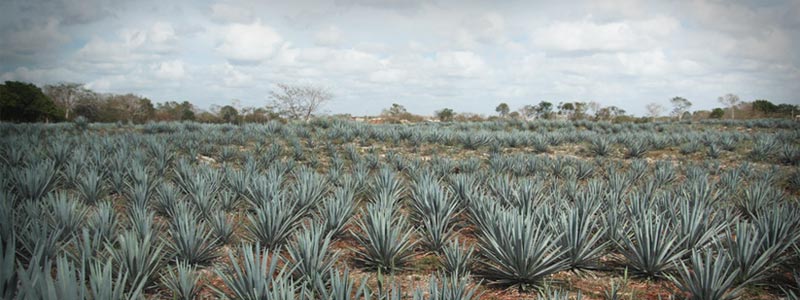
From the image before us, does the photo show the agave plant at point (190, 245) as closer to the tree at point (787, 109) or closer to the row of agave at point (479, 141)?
the row of agave at point (479, 141)

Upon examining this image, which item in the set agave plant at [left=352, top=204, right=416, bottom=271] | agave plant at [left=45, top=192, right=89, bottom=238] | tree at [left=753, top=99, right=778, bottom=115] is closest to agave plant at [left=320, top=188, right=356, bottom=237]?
agave plant at [left=352, top=204, right=416, bottom=271]

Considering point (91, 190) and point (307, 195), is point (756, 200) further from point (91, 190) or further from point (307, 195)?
point (91, 190)

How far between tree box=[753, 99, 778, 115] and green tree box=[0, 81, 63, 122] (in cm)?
6833

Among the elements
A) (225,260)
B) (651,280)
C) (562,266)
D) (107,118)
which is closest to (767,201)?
(651,280)

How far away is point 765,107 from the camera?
4512cm

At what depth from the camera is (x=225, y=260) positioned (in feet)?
12.7

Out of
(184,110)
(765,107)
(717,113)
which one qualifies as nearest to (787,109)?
(765,107)

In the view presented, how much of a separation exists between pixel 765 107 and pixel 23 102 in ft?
234

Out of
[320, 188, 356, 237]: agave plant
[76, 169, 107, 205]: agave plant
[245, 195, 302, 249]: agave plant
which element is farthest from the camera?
[76, 169, 107, 205]: agave plant

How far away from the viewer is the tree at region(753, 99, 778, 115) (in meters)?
44.2

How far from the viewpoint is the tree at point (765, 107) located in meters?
44.2

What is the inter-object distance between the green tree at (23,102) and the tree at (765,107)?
68.3 meters

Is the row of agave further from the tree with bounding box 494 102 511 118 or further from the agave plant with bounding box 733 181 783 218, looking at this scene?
the tree with bounding box 494 102 511 118

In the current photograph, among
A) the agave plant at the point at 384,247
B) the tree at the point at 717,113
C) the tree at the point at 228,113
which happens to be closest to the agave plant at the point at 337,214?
the agave plant at the point at 384,247
